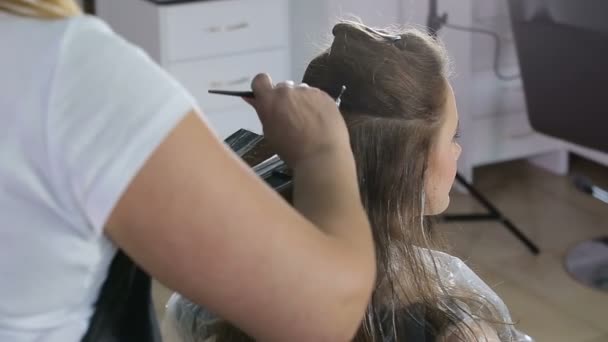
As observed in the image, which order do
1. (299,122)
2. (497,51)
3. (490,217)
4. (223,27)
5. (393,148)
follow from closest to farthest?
1. (299,122)
2. (393,148)
3. (223,27)
4. (490,217)
5. (497,51)

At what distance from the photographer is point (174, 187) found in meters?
0.60

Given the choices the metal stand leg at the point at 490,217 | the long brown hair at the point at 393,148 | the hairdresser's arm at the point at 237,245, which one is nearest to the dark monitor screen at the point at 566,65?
the metal stand leg at the point at 490,217

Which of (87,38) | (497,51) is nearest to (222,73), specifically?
(497,51)

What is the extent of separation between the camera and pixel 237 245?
0.61 meters

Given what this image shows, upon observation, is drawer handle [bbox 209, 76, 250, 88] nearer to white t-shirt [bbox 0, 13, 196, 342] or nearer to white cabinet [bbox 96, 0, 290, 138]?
white cabinet [bbox 96, 0, 290, 138]

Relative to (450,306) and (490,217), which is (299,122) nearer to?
(450,306)

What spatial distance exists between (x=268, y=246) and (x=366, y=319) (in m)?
0.50

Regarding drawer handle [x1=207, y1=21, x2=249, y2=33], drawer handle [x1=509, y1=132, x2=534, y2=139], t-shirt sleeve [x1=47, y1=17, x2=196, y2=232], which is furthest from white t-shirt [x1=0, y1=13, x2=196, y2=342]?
drawer handle [x1=509, y1=132, x2=534, y2=139]

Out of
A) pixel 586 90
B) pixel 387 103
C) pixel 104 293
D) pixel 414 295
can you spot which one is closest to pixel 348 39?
pixel 387 103

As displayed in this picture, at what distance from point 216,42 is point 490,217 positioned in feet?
3.17

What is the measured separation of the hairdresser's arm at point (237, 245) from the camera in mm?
600

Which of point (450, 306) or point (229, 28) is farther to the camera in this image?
point (229, 28)

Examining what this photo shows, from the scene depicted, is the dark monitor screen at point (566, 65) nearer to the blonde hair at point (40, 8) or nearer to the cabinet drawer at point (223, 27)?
the cabinet drawer at point (223, 27)

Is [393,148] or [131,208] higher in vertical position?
[131,208]
